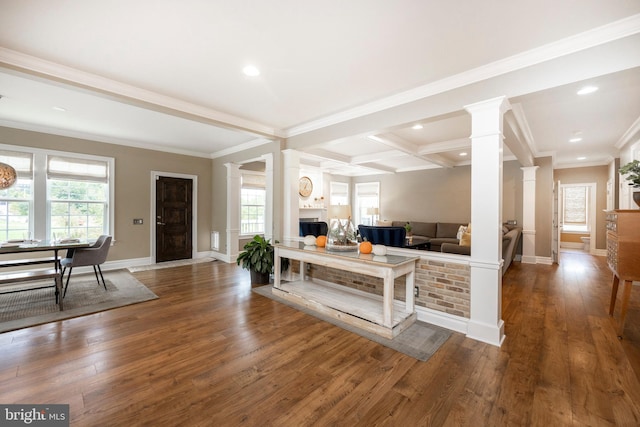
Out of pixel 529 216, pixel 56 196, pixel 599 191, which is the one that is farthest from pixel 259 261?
pixel 599 191

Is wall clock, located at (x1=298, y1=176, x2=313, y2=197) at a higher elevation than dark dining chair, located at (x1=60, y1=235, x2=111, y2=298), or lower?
higher

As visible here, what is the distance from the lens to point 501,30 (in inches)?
78.3

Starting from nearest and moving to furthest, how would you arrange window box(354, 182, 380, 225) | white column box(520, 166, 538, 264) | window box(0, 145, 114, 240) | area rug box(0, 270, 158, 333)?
area rug box(0, 270, 158, 333) < window box(0, 145, 114, 240) < white column box(520, 166, 538, 264) < window box(354, 182, 380, 225)

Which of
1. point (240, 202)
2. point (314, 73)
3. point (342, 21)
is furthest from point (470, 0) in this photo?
point (240, 202)

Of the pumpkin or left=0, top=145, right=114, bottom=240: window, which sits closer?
the pumpkin

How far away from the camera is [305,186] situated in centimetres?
761

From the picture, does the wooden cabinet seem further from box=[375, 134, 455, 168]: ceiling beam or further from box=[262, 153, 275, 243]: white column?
box=[262, 153, 275, 243]: white column

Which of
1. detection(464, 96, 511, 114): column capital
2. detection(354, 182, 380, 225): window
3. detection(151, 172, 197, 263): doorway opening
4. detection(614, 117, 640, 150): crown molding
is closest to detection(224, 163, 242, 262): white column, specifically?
detection(151, 172, 197, 263): doorway opening

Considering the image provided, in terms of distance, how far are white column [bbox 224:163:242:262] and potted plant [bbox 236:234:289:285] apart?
183 cm

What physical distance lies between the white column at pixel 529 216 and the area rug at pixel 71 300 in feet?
24.0

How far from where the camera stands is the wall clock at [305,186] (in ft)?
24.7

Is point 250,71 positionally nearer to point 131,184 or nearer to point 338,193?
point 131,184

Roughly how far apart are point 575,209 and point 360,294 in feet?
28.9

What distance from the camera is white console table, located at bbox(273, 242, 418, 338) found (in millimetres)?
2610
